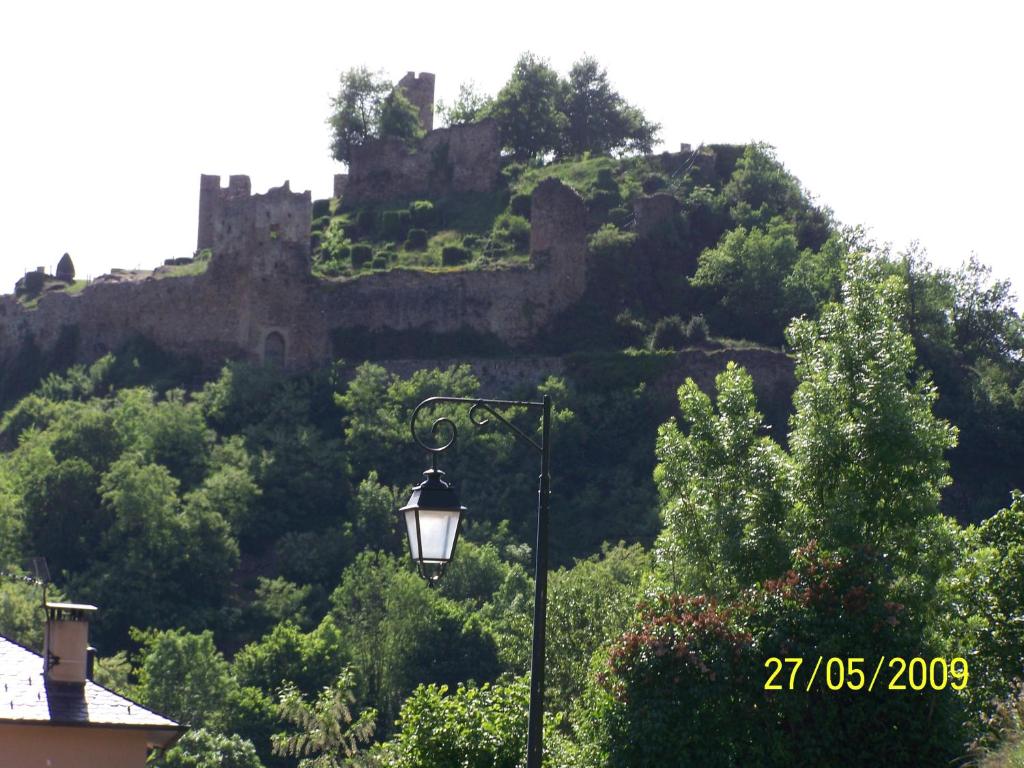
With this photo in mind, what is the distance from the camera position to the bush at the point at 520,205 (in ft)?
248

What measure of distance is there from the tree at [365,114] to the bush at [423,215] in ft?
25.9

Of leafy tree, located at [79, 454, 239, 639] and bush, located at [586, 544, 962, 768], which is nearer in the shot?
bush, located at [586, 544, 962, 768]

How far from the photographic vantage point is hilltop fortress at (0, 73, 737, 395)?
224 ft

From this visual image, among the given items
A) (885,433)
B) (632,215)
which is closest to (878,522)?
(885,433)

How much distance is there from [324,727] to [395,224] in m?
32.0

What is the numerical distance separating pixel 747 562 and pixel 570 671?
18041 millimetres

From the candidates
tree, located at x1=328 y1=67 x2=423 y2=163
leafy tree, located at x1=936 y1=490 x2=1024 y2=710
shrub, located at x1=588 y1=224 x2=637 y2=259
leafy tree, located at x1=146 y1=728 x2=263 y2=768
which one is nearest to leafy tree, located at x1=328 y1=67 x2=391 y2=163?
tree, located at x1=328 y1=67 x2=423 y2=163

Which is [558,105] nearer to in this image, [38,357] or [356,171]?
[356,171]

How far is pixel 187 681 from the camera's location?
175ft

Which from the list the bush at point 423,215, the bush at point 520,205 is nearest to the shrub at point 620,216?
the bush at point 520,205

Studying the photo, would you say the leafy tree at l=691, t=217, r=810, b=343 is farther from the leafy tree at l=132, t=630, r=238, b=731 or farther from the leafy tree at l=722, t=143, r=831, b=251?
the leafy tree at l=132, t=630, r=238, b=731

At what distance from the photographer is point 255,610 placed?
59219 millimetres

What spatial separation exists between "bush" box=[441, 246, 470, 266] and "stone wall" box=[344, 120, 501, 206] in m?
7.38
